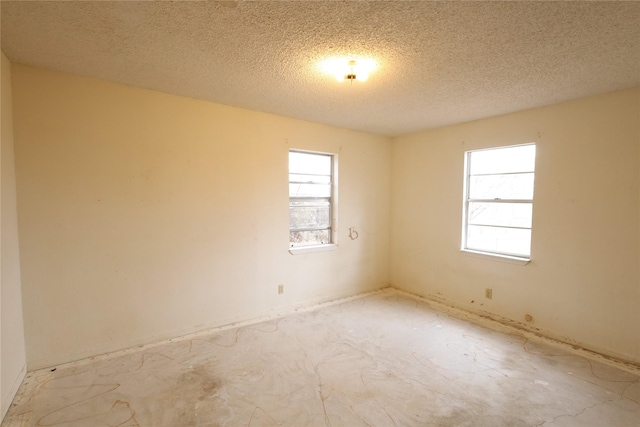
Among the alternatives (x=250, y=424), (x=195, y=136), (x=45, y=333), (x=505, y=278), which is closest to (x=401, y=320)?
(x=505, y=278)

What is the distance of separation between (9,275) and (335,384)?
98.5 inches

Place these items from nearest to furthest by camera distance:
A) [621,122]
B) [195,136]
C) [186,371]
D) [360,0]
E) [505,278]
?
1. [360,0]
2. [186,371]
3. [621,122]
4. [195,136]
5. [505,278]

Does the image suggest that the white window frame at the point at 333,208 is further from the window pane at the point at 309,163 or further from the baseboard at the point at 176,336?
the baseboard at the point at 176,336

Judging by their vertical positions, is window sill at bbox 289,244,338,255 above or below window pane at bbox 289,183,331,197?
below

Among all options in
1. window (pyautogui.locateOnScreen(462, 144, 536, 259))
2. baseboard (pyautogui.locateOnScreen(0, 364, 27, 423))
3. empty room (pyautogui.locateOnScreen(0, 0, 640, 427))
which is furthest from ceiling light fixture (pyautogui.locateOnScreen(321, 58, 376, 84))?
baseboard (pyautogui.locateOnScreen(0, 364, 27, 423))

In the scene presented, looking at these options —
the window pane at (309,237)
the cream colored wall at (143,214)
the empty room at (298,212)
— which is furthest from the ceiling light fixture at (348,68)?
the window pane at (309,237)

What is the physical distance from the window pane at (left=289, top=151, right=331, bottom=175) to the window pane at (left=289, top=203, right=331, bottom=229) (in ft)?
1.57

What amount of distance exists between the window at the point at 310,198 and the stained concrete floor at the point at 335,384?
1.33m

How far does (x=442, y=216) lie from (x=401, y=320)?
155 centimetres

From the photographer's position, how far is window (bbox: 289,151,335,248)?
13.0 feet

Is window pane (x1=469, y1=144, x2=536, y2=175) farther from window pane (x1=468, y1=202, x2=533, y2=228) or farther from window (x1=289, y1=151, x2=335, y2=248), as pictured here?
window (x1=289, y1=151, x2=335, y2=248)

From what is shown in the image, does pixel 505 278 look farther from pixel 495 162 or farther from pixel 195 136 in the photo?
pixel 195 136

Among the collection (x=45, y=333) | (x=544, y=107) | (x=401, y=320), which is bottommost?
(x=401, y=320)

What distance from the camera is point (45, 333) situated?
97.5 inches
